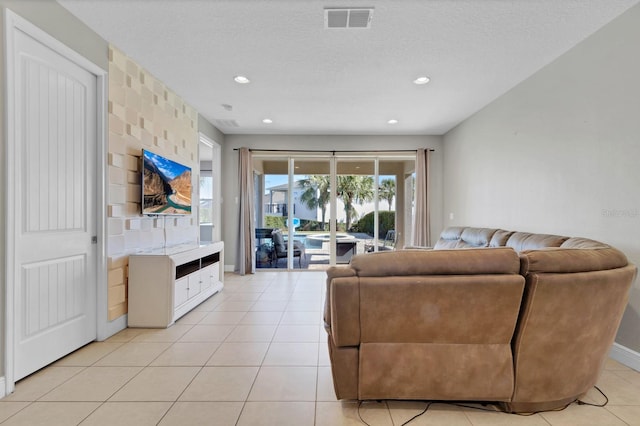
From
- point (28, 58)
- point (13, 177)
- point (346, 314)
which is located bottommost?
point (346, 314)

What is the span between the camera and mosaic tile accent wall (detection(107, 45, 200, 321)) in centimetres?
282

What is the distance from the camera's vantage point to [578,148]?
272 centimetres

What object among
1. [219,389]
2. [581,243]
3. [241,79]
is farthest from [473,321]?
[241,79]

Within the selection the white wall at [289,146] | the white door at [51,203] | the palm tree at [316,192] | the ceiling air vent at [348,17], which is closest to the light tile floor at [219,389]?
the white door at [51,203]

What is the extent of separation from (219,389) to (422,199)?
4883 millimetres

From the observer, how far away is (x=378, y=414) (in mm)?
1717

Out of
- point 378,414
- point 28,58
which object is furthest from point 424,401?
point 28,58

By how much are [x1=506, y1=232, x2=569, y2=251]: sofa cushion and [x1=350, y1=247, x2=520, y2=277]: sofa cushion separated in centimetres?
139

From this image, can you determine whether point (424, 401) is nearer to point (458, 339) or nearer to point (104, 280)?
point (458, 339)

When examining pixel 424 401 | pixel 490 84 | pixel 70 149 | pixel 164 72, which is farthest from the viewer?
pixel 490 84

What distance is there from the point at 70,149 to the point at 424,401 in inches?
124

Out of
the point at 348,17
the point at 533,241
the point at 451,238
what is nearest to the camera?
the point at 348,17

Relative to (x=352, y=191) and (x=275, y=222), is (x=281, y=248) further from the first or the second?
(x=352, y=191)

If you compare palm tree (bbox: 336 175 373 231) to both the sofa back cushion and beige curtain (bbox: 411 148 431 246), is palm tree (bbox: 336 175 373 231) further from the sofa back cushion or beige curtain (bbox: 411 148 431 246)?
the sofa back cushion
